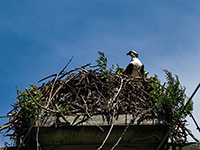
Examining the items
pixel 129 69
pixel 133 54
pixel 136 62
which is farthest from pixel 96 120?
pixel 133 54

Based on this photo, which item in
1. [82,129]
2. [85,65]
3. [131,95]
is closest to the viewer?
[82,129]

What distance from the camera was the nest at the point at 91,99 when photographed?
3805mm

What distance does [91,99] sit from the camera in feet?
13.5

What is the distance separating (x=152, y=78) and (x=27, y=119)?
1941 mm

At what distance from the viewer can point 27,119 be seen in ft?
12.3

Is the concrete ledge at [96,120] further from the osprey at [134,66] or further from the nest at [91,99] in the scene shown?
the osprey at [134,66]

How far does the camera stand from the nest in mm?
3805

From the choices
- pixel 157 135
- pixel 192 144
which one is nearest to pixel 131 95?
pixel 157 135

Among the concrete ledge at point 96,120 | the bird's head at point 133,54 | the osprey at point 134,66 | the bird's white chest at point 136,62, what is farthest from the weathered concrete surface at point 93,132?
the bird's head at point 133,54

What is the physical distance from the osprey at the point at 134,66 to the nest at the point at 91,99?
1.61 feet

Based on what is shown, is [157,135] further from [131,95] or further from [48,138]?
[48,138]

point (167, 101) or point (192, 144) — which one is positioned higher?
point (167, 101)

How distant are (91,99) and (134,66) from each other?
140 centimetres

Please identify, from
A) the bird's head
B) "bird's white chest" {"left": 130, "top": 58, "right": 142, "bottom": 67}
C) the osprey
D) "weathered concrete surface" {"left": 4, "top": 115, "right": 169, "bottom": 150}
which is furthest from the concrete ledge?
the bird's head
